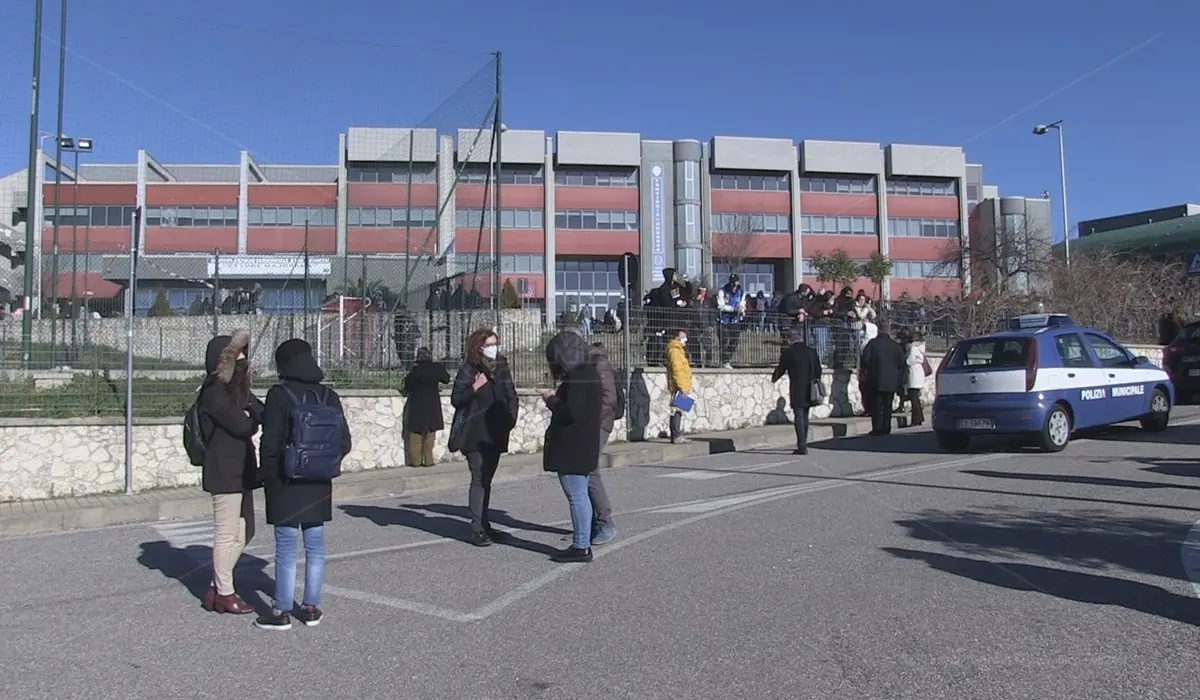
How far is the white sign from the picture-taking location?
971 inches

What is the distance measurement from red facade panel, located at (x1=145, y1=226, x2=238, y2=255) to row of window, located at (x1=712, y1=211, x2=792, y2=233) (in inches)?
1181

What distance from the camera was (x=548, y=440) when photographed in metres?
7.39

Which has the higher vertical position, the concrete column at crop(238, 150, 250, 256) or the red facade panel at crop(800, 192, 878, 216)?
the red facade panel at crop(800, 192, 878, 216)

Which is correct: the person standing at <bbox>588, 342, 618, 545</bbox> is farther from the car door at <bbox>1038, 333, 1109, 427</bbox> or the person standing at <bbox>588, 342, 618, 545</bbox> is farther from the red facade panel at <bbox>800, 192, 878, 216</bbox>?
the red facade panel at <bbox>800, 192, 878, 216</bbox>

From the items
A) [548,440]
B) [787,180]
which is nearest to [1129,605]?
[548,440]

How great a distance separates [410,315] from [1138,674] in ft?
40.4

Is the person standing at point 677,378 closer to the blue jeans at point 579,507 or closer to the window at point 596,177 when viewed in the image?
the blue jeans at point 579,507

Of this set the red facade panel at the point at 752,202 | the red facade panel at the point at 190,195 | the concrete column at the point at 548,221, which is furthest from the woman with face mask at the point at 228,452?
the red facade panel at the point at 752,202

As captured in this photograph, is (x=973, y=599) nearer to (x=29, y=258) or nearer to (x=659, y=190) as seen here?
(x=29, y=258)

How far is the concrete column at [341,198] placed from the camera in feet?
65.3

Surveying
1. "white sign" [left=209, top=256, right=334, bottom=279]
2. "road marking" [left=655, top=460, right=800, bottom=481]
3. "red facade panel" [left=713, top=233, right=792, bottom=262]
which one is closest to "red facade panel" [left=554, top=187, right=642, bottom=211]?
"red facade panel" [left=713, top=233, right=792, bottom=262]

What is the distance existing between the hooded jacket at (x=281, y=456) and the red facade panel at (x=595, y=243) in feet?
188

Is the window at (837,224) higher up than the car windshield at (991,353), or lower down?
higher up

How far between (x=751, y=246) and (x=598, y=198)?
10.4m
